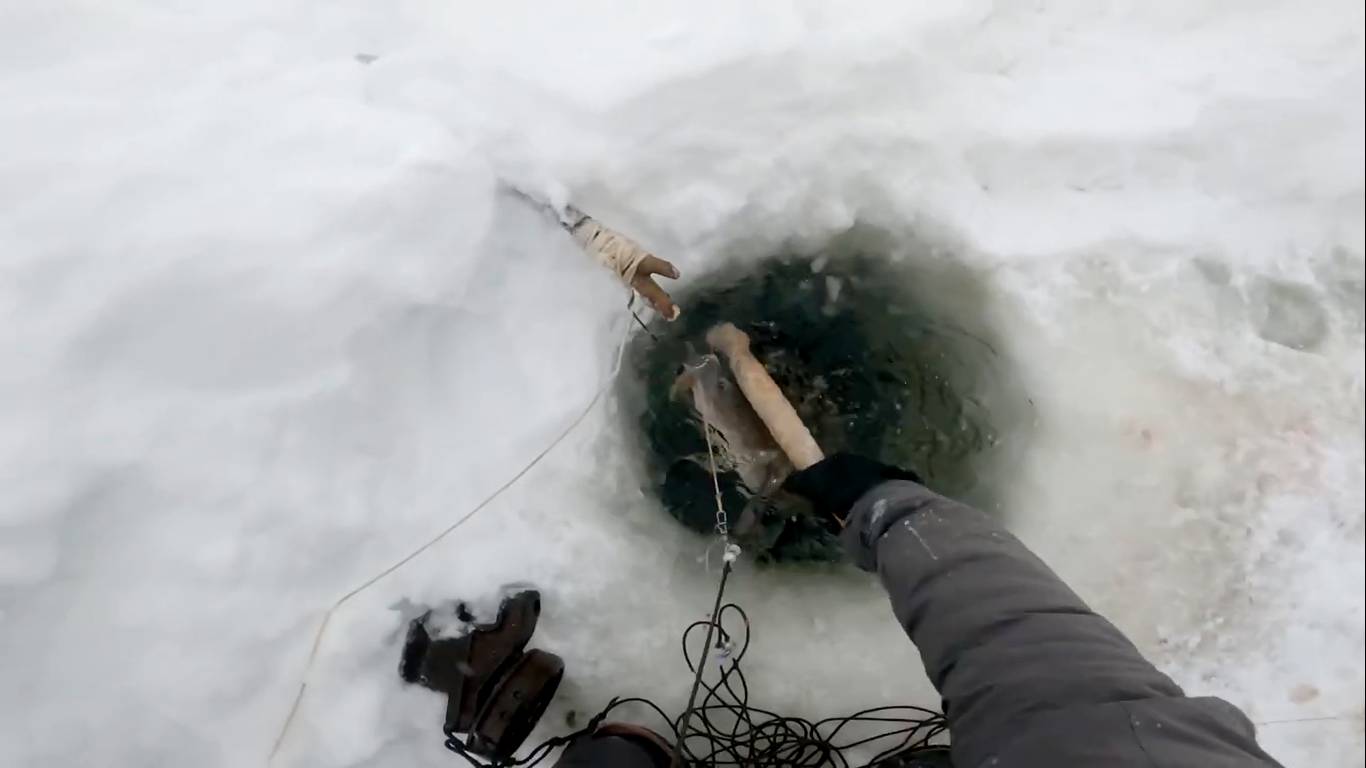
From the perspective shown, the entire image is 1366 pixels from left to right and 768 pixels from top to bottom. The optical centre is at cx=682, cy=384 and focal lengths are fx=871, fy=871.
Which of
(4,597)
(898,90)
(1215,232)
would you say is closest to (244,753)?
(4,597)

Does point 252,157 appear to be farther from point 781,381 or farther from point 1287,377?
point 1287,377

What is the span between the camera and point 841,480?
4.37 ft

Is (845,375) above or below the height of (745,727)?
above

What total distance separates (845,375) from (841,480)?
49 centimetres

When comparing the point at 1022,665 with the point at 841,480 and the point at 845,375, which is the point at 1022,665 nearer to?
the point at 841,480

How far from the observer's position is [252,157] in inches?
52.6

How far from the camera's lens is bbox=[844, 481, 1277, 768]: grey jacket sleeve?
2.95ft

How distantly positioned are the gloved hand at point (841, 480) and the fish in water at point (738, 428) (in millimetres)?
236

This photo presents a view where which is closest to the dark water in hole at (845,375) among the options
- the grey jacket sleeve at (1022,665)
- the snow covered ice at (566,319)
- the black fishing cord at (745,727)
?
the snow covered ice at (566,319)

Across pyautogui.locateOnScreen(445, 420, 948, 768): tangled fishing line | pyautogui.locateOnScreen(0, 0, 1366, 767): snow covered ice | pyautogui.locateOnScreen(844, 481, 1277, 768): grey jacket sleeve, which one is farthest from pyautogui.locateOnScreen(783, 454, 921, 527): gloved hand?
pyautogui.locateOnScreen(0, 0, 1366, 767): snow covered ice

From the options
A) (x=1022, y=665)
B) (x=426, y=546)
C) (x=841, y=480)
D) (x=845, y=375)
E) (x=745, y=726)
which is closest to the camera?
(x=1022, y=665)

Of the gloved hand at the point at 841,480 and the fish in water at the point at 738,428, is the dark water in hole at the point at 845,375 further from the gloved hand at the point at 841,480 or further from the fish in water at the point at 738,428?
the gloved hand at the point at 841,480

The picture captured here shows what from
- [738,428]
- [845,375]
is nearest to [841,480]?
[738,428]

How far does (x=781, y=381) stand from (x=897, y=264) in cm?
32
